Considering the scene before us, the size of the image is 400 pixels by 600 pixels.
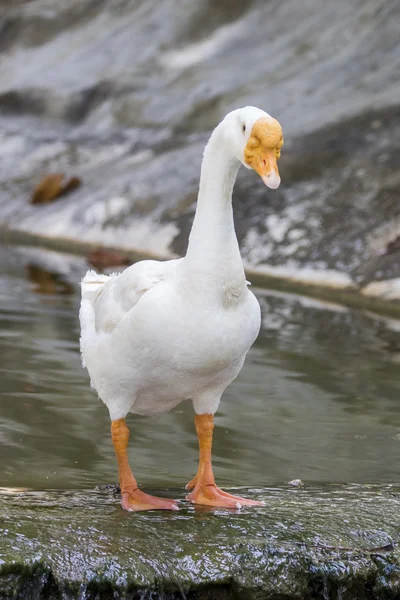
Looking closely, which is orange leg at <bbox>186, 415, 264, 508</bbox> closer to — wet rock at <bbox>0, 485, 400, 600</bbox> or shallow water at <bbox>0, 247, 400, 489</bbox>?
wet rock at <bbox>0, 485, 400, 600</bbox>

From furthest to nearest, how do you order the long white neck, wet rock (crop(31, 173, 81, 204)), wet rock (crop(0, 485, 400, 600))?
wet rock (crop(31, 173, 81, 204))
the long white neck
wet rock (crop(0, 485, 400, 600))

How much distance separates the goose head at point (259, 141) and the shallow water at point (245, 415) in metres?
2.02

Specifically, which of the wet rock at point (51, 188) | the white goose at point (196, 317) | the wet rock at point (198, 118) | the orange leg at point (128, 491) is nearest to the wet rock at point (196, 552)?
the orange leg at point (128, 491)

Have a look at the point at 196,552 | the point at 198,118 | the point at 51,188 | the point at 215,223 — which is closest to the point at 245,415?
the point at 215,223

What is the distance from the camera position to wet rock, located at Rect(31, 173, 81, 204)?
20.0 metres

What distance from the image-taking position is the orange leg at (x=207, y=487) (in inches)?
186

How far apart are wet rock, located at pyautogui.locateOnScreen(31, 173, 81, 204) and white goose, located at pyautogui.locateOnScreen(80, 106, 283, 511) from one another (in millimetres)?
15462

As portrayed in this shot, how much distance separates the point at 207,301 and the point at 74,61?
23070 millimetres

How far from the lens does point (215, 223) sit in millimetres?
4449

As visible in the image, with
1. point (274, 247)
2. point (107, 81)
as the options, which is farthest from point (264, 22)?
point (274, 247)

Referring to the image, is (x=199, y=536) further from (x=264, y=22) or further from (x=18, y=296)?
(x=264, y=22)

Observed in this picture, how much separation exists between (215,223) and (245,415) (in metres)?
2.98

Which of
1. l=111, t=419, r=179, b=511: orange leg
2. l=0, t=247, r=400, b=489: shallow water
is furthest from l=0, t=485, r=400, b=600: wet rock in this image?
l=0, t=247, r=400, b=489: shallow water

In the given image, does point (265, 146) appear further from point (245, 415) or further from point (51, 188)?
point (51, 188)
